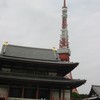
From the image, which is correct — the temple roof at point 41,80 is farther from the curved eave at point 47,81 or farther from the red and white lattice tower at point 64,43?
the red and white lattice tower at point 64,43

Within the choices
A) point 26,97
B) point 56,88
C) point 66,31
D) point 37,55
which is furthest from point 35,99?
point 66,31

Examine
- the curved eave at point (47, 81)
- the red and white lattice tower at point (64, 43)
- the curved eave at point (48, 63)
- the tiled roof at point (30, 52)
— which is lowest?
the curved eave at point (47, 81)

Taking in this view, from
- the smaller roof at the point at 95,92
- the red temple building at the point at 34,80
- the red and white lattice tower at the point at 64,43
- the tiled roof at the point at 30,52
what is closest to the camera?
the red temple building at the point at 34,80

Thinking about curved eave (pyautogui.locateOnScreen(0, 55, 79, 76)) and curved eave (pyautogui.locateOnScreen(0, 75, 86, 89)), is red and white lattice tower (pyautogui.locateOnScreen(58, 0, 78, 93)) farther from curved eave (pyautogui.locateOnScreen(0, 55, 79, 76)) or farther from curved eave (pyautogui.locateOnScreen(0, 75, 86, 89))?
curved eave (pyautogui.locateOnScreen(0, 75, 86, 89))

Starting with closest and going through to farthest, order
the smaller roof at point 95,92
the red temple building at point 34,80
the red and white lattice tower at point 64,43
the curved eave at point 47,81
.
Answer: the curved eave at point 47,81 < the red temple building at point 34,80 < the smaller roof at point 95,92 < the red and white lattice tower at point 64,43

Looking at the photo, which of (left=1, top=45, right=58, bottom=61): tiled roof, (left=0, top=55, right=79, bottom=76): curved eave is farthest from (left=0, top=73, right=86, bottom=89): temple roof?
(left=1, top=45, right=58, bottom=61): tiled roof

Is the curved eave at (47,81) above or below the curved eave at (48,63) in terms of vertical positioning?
below

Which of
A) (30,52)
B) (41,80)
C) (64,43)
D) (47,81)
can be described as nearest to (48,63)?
(47,81)

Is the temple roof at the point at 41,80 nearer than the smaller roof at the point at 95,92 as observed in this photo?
Yes

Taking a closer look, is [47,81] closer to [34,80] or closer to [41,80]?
[41,80]

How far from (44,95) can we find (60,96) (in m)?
2.31

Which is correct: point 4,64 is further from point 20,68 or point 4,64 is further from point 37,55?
point 37,55

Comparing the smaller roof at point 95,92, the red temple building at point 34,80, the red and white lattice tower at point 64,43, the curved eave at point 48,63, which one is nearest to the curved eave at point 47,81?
the red temple building at point 34,80

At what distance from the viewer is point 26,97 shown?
Answer: 32125 mm
